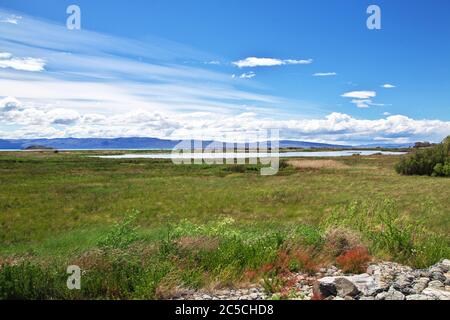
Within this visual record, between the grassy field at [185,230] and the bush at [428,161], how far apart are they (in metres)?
18.0

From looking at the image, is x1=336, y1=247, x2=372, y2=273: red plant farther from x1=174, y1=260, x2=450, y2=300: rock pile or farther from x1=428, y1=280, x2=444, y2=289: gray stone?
Result: x1=428, y1=280, x2=444, y2=289: gray stone

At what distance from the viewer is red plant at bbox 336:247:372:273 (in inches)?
348

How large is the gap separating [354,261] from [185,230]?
16.3 ft

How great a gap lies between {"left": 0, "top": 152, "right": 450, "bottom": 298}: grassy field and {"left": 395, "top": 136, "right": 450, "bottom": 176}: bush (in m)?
18.0

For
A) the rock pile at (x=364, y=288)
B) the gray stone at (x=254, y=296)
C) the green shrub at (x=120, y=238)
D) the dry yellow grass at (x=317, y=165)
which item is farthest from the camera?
the dry yellow grass at (x=317, y=165)

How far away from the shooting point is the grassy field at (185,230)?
7855 mm

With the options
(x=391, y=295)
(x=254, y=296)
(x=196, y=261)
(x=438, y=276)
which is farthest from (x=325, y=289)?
(x=196, y=261)

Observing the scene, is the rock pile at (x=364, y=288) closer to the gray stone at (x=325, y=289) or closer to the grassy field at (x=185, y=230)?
the gray stone at (x=325, y=289)

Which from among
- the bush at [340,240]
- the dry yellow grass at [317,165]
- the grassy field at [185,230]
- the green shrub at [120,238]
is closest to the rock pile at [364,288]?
the grassy field at [185,230]

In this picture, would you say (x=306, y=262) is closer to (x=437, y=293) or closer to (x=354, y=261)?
(x=354, y=261)

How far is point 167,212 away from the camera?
26.2m
